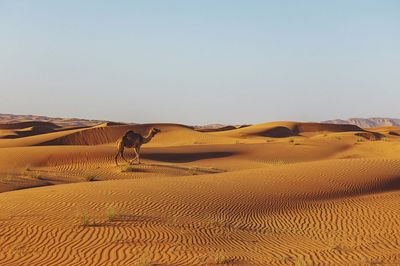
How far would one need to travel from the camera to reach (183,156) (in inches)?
1177

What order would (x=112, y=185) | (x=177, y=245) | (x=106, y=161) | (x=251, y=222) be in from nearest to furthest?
(x=177, y=245), (x=251, y=222), (x=112, y=185), (x=106, y=161)

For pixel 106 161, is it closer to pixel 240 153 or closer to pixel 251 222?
pixel 240 153

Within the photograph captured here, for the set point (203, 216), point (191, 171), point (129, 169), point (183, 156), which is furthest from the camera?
point (183, 156)

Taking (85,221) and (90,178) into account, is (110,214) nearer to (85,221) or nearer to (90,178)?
(85,221)

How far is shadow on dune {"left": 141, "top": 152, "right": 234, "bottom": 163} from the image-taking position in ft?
94.6

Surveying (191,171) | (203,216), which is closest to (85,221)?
(203,216)

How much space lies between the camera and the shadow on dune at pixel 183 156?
28.8 metres

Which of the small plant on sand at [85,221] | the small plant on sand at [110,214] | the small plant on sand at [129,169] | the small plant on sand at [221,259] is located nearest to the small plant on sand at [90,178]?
the small plant on sand at [129,169]

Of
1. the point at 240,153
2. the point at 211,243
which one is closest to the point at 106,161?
the point at 240,153

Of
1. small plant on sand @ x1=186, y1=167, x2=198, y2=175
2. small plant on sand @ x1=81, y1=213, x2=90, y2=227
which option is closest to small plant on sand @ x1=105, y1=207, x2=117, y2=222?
small plant on sand @ x1=81, y1=213, x2=90, y2=227

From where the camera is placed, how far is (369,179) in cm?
1803

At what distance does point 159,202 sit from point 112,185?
8.90ft

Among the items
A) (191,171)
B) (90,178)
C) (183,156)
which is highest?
(183,156)

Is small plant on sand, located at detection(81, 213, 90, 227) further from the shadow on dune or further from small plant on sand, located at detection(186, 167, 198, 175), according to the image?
the shadow on dune
